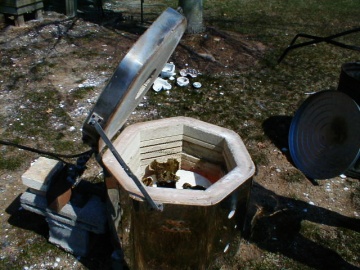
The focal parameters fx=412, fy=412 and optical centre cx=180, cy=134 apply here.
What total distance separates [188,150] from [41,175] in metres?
1.38

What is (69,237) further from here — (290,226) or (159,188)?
(290,226)

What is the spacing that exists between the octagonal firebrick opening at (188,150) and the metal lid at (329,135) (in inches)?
28.3

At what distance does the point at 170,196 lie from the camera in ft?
9.59

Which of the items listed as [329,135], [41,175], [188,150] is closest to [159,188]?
[188,150]

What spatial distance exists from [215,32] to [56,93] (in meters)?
3.74

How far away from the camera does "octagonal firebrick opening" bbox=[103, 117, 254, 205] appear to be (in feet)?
10.5

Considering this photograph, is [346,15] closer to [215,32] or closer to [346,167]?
[215,32]

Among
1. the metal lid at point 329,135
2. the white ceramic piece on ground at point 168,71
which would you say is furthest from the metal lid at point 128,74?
the white ceramic piece on ground at point 168,71

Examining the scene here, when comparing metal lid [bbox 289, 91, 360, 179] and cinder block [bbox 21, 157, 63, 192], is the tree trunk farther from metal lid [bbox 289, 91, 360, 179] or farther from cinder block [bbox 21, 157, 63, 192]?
cinder block [bbox 21, 157, 63, 192]

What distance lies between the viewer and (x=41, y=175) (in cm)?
360

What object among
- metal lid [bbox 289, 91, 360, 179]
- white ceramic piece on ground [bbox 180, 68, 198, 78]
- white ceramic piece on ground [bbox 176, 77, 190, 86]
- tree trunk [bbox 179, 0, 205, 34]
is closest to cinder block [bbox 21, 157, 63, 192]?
metal lid [bbox 289, 91, 360, 179]

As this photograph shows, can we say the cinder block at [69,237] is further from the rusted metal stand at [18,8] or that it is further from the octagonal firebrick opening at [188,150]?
the rusted metal stand at [18,8]

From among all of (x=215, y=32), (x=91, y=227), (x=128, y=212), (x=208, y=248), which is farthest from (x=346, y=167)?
(x=215, y=32)

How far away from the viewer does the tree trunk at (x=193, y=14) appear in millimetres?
7943
